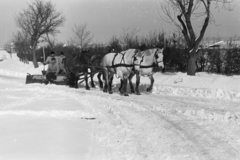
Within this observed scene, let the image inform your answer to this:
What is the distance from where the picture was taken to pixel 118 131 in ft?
19.6

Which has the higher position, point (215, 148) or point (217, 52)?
point (217, 52)

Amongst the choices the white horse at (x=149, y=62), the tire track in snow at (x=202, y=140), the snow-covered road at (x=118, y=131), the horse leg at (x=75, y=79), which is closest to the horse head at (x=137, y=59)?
the white horse at (x=149, y=62)

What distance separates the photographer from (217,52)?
15.2m

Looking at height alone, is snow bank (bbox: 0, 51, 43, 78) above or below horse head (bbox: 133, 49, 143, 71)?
below

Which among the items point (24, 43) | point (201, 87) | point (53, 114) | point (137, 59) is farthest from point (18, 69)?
point (53, 114)

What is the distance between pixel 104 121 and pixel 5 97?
5.64 metres

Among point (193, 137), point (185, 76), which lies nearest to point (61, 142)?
point (193, 137)

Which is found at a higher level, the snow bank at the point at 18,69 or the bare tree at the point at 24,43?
the bare tree at the point at 24,43

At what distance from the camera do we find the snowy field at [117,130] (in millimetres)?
4559

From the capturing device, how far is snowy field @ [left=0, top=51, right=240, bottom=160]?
4559mm

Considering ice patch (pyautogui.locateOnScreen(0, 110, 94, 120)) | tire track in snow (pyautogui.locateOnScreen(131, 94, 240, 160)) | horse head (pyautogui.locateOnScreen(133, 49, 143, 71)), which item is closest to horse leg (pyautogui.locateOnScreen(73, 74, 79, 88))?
horse head (pyautogui.locateOnScreen(133, 49, 143, 71))

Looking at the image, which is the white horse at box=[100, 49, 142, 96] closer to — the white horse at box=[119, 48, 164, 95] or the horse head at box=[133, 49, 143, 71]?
the horse head at box=[133, 49, 143, 71]

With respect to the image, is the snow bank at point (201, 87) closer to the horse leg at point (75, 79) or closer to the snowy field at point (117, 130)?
the snowy field at point (117, 130)

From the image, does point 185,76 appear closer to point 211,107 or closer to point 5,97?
point 211,107
